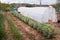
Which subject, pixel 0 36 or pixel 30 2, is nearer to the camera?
pixel 0 36

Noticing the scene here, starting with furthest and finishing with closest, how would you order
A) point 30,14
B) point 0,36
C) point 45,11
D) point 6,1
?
1. point 6,1
2. point 30,14
3. point 45,11
4. point 0,36

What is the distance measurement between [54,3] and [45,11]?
13.7 meters

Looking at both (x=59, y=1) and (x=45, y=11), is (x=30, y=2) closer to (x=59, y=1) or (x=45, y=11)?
(x=59, y=1)

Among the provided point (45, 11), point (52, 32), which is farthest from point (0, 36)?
point (45, 11)

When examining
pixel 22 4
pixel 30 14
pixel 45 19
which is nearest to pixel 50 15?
pixel 45 19

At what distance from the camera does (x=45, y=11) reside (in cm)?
961

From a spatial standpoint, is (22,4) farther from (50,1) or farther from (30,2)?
(50,1)

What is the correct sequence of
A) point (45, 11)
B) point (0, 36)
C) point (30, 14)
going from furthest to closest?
point (30, 14) → point (45, 11) → point (0, 36)

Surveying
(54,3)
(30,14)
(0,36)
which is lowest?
(54,3)

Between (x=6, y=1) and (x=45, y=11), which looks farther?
(x=6, y=1)

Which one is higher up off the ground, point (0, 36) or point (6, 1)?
point (0, 36)

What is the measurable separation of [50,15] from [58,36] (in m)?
4.72

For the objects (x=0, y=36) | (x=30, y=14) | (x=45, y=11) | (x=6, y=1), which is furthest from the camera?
(x=6, y=1)

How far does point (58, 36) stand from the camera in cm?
506
